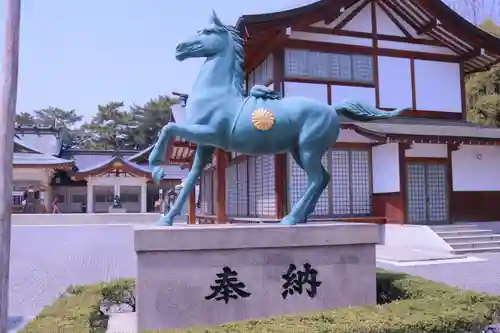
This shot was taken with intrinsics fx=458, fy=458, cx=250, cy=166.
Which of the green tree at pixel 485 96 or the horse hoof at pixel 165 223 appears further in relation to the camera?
the green tree at pixel 485 96

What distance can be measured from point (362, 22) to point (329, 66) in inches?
79.0

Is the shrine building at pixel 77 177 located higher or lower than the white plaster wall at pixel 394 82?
lower

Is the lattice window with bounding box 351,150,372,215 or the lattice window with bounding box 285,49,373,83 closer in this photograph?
the lattice window with bounding box 285,49,373,83

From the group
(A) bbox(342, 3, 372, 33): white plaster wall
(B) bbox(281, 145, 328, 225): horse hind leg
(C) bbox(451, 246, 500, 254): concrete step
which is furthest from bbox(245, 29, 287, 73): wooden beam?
(B) bbox(281, 145, 328, 225): horse hind leg

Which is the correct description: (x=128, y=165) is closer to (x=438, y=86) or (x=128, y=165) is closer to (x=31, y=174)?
(x=31, y=174)

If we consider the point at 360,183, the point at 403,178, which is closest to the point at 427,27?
the point at 403,178

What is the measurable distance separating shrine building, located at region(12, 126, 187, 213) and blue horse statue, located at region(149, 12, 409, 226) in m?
24.4

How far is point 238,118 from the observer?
4980 millimetres

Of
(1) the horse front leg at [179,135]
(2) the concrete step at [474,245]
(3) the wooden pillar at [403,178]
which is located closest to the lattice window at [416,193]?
(3) the wooden pillar at [403,178]

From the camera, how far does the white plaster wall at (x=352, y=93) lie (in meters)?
14.1

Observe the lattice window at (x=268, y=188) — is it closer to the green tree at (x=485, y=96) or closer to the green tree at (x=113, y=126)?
the green tree at (x=485, y=96)

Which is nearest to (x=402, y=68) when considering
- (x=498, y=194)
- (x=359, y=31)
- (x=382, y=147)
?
(x=359, y=31)

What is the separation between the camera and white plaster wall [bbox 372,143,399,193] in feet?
44.4

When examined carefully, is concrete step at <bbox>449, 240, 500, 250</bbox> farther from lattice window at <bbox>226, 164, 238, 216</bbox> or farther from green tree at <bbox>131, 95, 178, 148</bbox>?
green tree at <bbox>131, 95, 178, 148</bbox>
